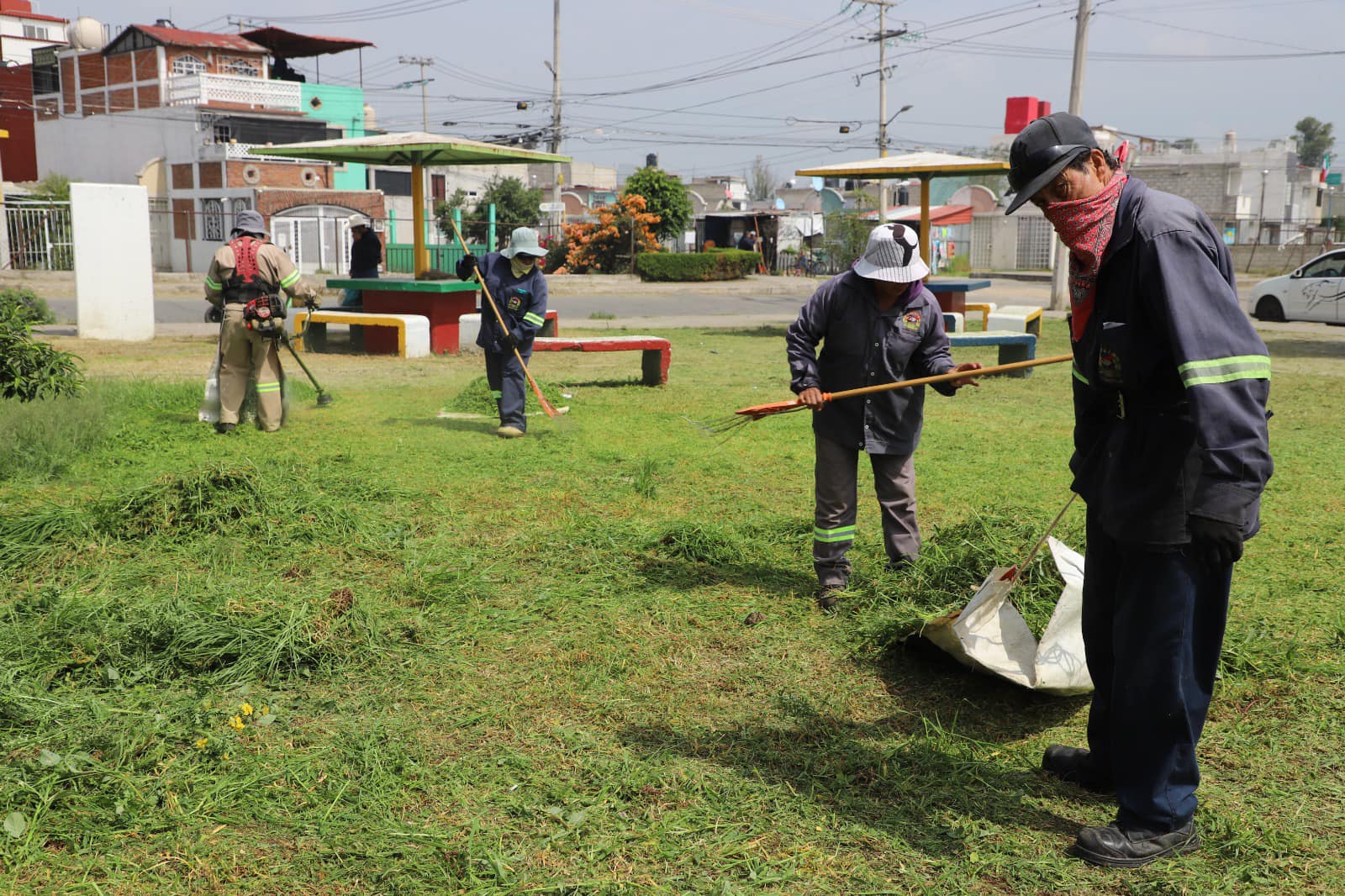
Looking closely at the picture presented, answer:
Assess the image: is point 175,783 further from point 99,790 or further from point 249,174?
point 249,174

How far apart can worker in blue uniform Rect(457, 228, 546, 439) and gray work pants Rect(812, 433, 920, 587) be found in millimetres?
4254

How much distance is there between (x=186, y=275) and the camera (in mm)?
31000

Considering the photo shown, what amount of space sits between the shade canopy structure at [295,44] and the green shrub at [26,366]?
43.5 m

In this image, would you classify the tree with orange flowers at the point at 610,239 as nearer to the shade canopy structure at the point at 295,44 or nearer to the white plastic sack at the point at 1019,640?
the shade canopy structure at the point at 295,44

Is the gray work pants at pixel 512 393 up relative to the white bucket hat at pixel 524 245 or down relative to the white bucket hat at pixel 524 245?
down

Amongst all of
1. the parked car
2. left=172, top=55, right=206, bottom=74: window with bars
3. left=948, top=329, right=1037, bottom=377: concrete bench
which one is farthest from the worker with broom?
A: left=172, top=55, right=206, bottom=74: window with bars

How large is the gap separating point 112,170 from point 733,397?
3951cm

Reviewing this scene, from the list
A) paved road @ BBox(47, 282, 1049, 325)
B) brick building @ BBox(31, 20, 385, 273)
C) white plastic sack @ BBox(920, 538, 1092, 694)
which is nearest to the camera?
white plastic sack @ BBox(920, 538, 1092, 694)

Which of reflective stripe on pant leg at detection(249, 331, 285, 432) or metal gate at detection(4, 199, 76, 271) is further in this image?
metal gate at detection(4, 199, 76, 271)

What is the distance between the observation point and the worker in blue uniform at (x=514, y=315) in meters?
8.84

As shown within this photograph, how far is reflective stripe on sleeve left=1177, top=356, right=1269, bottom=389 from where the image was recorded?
2670 mm

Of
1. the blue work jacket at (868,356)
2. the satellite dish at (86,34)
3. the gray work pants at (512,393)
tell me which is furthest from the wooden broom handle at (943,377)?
the satellite dish at (86,34)

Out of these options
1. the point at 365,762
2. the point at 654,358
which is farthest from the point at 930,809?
the point at 654,358

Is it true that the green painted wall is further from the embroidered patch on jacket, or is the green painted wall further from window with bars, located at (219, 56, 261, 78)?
the embroidered patch on jacket
